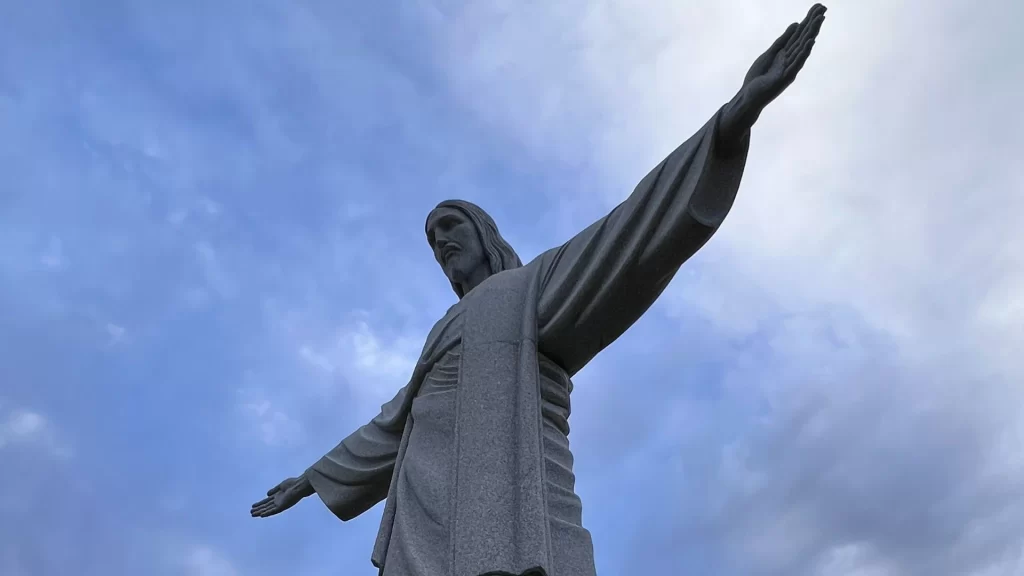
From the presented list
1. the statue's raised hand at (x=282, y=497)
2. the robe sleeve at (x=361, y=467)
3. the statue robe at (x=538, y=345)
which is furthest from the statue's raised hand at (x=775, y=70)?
the statue's raised hand at (x=282, y=497)

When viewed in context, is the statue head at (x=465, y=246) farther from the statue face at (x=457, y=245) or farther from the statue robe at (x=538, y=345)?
the statue robe at (x=538, y=345)

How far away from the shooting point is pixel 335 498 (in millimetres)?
9156

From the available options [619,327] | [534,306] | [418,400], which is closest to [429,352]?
[418,400]

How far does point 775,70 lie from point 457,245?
337 cm

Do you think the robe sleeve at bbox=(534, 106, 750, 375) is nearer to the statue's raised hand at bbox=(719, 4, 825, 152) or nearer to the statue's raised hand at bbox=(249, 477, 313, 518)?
the statue's raised hand at bbox=(719, 4, 825, 152)

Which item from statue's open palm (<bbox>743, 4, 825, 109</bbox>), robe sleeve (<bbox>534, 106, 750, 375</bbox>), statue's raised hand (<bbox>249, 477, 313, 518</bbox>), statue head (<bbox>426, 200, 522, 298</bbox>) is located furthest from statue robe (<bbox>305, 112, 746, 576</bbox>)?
statue's raised hand (<bbox>249, 477, 313, 518</bbox>)

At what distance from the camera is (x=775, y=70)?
269 inches

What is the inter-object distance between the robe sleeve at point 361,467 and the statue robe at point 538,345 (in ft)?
1.93

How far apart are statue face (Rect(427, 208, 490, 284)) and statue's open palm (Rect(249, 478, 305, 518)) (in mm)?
2215

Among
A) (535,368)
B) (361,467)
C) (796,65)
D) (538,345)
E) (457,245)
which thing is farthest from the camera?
(457,245)

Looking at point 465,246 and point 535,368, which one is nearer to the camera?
point 535,368

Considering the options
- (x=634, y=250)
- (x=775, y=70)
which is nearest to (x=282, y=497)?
(x=634, y=250)

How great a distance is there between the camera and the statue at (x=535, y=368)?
6.83 meters

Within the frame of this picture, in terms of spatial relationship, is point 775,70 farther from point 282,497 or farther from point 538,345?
point 282,497
